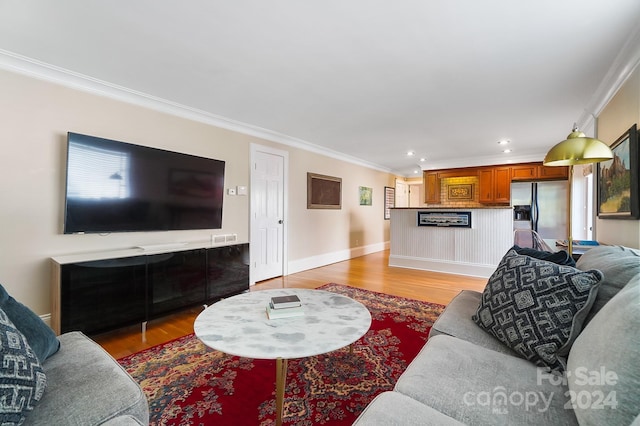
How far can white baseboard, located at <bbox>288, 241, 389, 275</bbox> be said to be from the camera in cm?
487

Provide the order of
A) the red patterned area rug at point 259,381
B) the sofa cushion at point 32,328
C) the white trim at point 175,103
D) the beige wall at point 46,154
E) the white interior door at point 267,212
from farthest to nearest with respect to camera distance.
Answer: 1. the white interior door at point 267,212
2. the beige wall at point 46,154
3. the white trim at point 175,103
4. the red patterned area rug at point 259,381
5. the sofa cushion at point 32,328

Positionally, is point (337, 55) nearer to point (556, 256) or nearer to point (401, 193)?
point (556, 256)

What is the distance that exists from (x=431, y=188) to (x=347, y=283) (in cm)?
421

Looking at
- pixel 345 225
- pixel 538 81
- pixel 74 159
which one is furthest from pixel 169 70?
pixel 345 225

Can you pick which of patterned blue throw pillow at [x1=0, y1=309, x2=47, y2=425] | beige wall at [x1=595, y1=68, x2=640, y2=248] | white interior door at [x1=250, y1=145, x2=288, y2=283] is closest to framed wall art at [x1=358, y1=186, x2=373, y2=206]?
white interior door at [x1=250, y1=145, x2=288, y2=283]

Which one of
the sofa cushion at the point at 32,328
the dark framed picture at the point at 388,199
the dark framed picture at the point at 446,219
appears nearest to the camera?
the sofa cushion at the point at 32,328

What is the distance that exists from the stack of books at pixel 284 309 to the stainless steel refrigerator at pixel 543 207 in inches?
220

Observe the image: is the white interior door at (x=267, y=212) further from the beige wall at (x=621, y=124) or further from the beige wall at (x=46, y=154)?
the beige wall at (x=621, y=124)

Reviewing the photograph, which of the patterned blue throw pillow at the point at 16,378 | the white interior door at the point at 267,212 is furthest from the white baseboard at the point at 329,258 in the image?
the patterned blue throw pillow at the point at 16,378

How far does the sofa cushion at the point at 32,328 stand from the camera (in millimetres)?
1144

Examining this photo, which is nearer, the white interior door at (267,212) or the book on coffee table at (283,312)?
the book on coffee table at (283,312)

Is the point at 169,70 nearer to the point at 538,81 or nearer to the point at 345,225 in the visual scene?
the point at 538,81

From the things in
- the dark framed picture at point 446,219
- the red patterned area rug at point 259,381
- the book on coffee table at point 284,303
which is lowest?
the red patterned area rug at point 259,381

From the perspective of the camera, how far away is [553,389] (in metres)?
1.02
